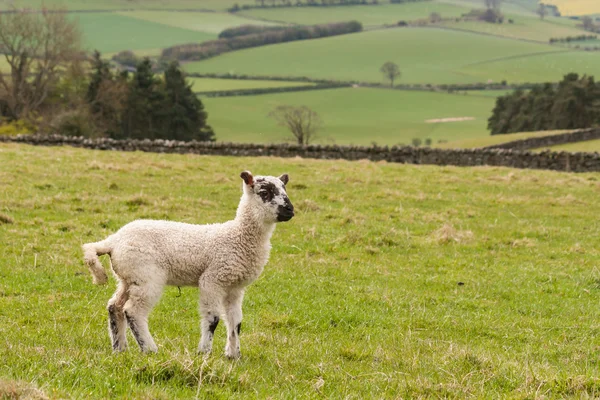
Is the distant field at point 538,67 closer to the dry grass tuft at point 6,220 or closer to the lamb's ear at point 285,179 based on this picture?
the dry grass tuft at point 6,220

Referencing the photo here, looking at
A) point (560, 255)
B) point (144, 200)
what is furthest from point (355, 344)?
point (144, 200)

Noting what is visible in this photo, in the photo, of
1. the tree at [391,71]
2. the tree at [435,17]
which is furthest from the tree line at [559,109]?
the tree at [435,17]

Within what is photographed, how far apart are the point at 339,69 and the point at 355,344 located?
11215 cm

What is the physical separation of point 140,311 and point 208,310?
0.67 m

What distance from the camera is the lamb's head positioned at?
6977 mm

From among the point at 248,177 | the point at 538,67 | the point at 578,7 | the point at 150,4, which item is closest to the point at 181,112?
the point at 248,177

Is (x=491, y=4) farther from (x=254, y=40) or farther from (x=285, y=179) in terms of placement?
(x=285, y=179)

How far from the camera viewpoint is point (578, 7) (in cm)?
18188

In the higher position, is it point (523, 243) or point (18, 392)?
point (18, 392)

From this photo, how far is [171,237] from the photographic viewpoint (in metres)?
6.88

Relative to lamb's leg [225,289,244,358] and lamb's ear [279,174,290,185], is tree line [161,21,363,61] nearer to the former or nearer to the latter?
lamb's ear [279,174,290,185]

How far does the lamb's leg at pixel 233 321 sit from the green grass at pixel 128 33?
117m

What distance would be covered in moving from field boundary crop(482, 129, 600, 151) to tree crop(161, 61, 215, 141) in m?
29.9

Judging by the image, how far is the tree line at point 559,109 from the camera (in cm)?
6781
